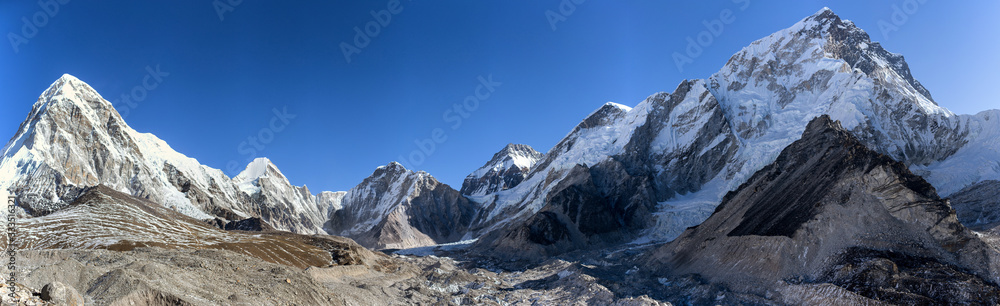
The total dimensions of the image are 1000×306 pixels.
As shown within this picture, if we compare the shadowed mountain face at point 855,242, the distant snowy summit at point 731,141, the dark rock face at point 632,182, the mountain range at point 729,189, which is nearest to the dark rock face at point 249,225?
the mountain range at point 729,189

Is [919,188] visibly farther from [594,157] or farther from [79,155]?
[79,155]

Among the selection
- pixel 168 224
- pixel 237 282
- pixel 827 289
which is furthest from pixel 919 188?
pixel 168 224

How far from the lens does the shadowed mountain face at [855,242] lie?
40.4 meters

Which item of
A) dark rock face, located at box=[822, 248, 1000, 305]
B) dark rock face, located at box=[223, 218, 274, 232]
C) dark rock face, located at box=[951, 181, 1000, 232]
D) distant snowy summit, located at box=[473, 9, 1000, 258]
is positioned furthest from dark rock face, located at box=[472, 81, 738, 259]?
dark rock face, located at box=[822, 248, 1000, 305]

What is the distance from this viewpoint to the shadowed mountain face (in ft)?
132

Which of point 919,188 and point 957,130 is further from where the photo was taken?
point 957,130

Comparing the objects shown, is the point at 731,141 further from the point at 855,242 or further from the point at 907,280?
the point at 907,280

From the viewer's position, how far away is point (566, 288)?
59.4 metres

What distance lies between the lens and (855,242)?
1903 inches

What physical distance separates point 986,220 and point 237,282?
10041cm

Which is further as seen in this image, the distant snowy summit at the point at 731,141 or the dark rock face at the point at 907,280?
the distant snowy summit at the point at 731,141

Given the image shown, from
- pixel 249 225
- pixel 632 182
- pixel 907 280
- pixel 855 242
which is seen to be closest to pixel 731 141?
pixel 632 182

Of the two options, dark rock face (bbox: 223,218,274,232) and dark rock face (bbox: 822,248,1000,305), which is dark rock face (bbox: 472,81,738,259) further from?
dark rock face (bbox: 822,248,1000,305)

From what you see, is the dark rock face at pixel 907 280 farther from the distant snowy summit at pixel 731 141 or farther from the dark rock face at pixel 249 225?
the dark rock face at pixel 249 225
